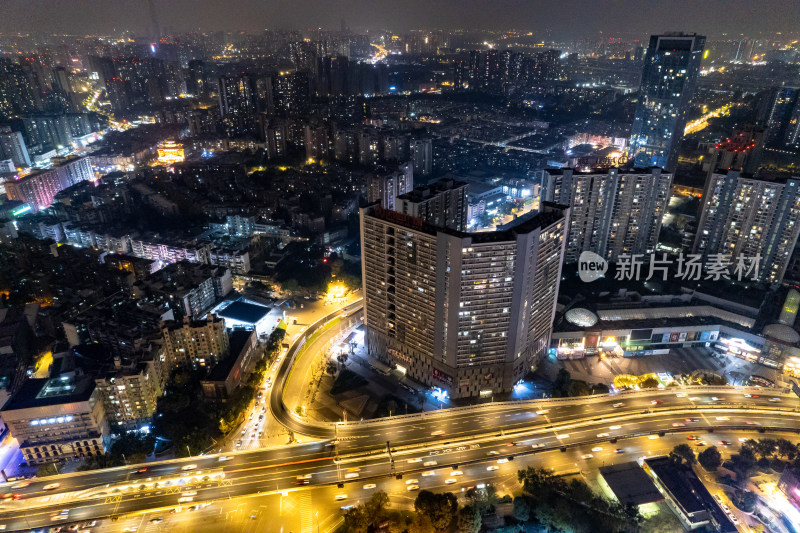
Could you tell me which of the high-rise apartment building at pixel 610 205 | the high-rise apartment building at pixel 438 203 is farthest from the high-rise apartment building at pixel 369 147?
the high-rise apartment building at pixel 610 205

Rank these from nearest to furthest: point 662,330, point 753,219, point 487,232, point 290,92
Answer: point 487,232 → point 662,330 → point 753,219 → point 290,92

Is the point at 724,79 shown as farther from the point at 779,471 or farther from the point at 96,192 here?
the point at 96,192

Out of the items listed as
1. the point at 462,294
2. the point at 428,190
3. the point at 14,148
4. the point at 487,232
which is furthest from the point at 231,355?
the point at 14,148

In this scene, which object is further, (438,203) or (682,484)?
(438,203)

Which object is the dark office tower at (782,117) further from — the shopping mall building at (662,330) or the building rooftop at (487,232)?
the building rooftop at (487,232)

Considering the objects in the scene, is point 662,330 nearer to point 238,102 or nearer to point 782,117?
point 782,117

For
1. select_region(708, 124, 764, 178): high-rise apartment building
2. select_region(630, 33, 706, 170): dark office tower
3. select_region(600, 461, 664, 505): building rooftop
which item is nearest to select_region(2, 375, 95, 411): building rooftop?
select_region(600, 461, 664, 505): building rooftop
